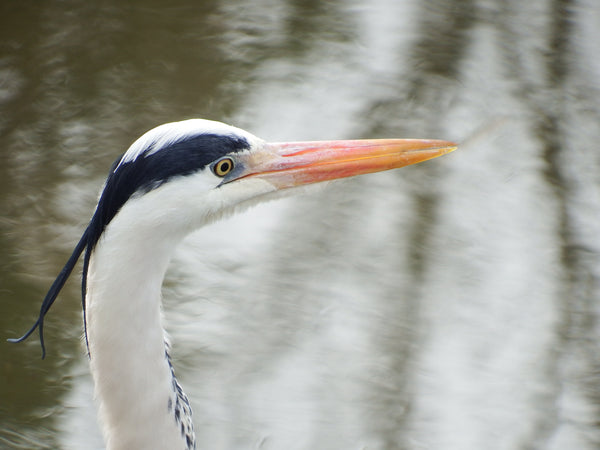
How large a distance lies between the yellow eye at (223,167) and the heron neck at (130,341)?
7.3 inches

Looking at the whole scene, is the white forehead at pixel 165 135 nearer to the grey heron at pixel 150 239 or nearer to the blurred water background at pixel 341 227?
the grey heron at pixel 150 239

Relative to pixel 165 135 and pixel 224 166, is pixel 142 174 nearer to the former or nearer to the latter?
pixel 165 135

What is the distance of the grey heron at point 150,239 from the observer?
1.41m

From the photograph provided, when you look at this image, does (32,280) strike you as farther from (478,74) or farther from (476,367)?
(478,74)

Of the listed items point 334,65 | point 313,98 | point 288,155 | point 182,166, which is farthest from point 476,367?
point 334,65

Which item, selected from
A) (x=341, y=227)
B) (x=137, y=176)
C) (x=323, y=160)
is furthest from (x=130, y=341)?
(x=341, y=227)

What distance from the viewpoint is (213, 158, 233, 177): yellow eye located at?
1541 mm

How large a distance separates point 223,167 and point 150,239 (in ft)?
0.80

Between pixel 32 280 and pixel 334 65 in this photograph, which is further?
pixel 334 65

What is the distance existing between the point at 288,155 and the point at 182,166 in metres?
0.30

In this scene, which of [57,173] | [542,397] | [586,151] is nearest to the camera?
[542,397]

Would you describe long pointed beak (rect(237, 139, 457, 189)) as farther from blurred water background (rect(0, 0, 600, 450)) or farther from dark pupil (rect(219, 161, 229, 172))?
blurred water background (rect(0, 0, 600, 450))

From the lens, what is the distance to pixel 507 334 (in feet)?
9.83

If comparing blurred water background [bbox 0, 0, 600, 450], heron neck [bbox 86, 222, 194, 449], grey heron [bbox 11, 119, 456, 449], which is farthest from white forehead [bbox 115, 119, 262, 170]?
blurred water background [bbox 0, 0, 600, 450]
